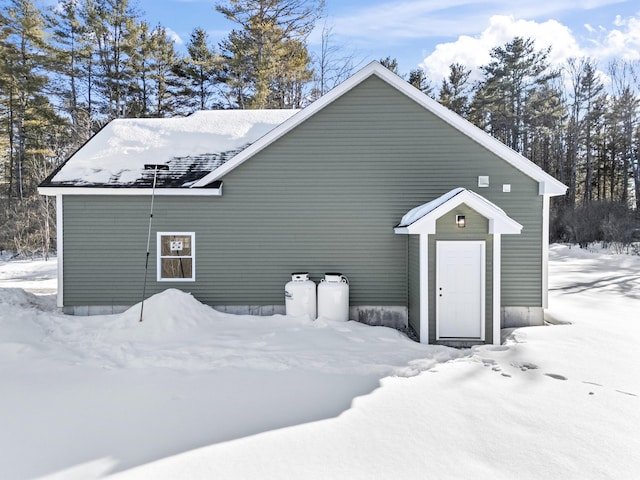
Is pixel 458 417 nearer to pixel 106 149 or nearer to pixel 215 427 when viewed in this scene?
pixel 215 427

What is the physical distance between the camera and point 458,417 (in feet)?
13.6

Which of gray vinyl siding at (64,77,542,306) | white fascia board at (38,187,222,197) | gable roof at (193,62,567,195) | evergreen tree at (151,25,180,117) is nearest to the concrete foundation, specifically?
gray vinyl siding at (64,77,542,306)

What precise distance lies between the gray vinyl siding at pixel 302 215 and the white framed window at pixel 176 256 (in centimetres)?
15

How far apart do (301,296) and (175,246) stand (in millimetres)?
3189

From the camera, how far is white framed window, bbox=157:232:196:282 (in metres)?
8.70

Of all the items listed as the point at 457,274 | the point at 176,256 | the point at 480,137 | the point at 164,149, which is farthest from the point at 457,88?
the point at 176,256

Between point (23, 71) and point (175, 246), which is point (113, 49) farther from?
point (175, 246)

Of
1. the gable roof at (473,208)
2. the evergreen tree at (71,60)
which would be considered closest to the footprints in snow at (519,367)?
the gable roof at (473,208)

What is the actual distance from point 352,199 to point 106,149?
256 inches

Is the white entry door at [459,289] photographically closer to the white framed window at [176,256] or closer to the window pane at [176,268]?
the white framed window at [176,256]

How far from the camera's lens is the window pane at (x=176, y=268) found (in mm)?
8758

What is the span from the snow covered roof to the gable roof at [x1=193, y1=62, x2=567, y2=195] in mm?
1071

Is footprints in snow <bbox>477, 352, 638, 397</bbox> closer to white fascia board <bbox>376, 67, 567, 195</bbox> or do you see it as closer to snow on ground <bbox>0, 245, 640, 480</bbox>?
snow on ground <bbox>0, 245, 640, 480</bbox>

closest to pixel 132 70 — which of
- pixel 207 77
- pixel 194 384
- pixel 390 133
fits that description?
pixel 207 77
